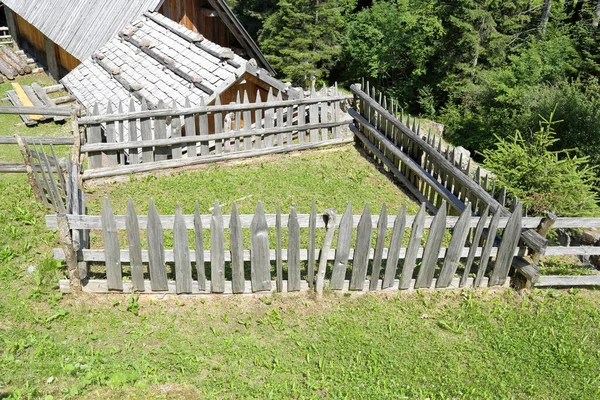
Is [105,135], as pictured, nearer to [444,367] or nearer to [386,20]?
[444,367]

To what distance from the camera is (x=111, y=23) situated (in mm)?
15891

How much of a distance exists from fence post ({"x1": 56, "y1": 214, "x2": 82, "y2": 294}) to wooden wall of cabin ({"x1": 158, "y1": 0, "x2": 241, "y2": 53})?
11.7m

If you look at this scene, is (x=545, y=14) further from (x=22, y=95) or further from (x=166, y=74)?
(x=22, y=95)

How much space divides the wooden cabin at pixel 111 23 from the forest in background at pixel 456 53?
10.8 metres

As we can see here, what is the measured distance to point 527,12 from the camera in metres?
32.3

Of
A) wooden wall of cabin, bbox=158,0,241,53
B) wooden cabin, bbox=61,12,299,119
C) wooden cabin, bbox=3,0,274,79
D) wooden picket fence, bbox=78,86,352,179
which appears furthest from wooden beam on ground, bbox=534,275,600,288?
wooden wall of cabin, bbox=158,0,241,53

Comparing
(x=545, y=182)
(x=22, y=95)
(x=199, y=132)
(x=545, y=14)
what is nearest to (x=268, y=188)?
(x=199, y=132)

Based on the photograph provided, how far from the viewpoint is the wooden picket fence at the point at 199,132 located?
961cm

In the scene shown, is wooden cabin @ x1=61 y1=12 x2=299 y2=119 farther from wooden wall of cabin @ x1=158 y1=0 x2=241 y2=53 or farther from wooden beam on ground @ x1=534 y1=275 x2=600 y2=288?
wooden beam on ground @ x1=534 y1=275 x2=600 y2=288

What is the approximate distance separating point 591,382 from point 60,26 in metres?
18.1

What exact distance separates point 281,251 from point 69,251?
7.73 ft

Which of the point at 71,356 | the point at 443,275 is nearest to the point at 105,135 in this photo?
the point at 71,356

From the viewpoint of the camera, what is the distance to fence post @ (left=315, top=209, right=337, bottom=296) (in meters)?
6.01

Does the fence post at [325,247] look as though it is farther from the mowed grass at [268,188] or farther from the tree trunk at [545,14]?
the tree trunk at [545,14]
